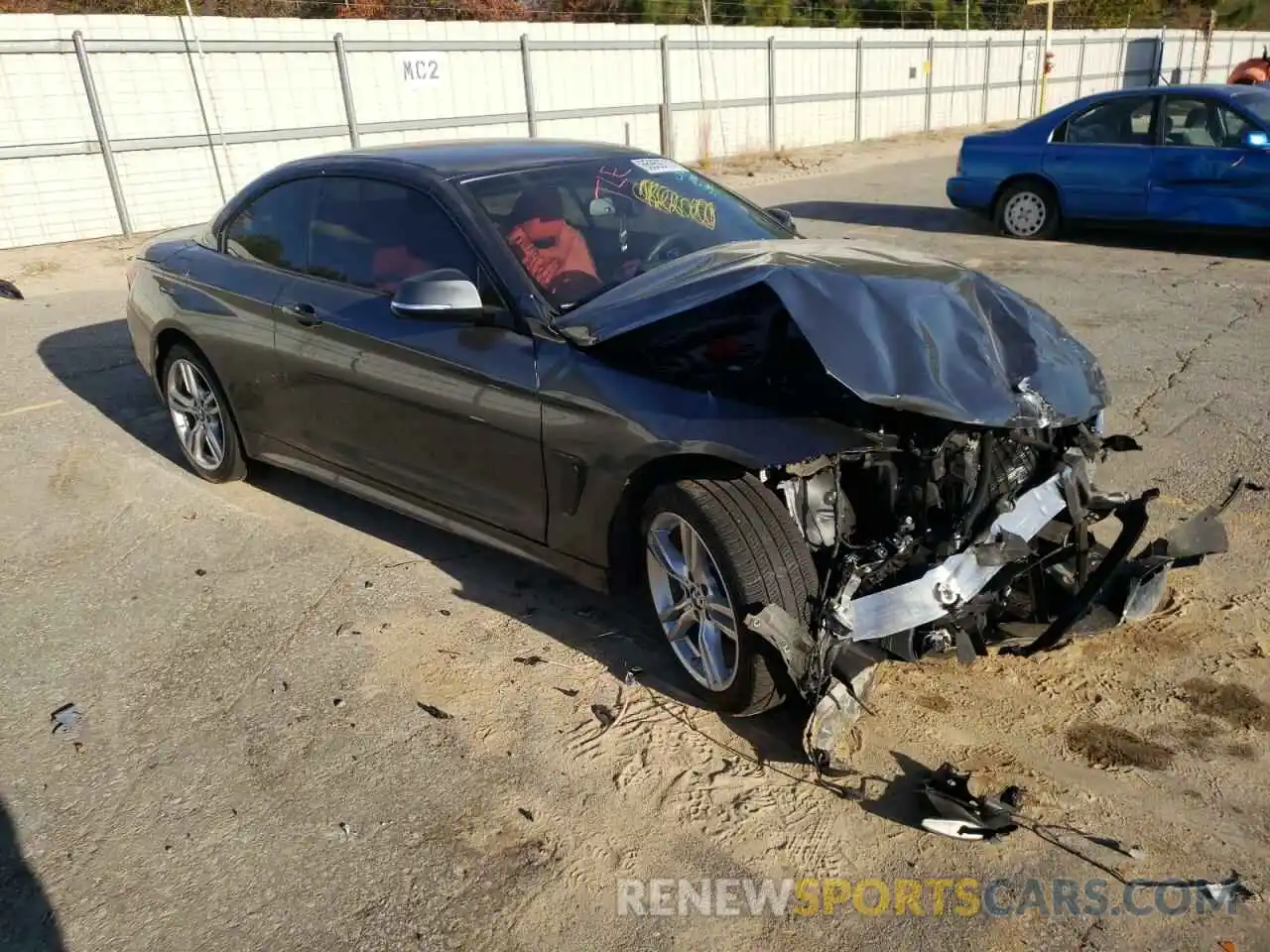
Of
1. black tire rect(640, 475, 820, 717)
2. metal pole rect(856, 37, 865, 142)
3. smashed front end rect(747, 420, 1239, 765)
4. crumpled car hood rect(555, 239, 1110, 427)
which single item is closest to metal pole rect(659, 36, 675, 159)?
metal pole rect(856, 37, 865, 142)

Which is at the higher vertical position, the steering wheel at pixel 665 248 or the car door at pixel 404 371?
the steering wheel at pixel 665 248

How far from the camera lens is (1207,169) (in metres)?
9.61

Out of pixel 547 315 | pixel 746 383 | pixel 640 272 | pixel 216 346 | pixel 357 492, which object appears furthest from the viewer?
pixel 216 346

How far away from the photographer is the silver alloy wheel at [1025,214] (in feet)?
36.2

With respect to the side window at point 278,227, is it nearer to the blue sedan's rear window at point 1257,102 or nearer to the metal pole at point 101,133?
the blue sedan's rear window at point 1257,102

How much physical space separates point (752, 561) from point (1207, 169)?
28.9 feet

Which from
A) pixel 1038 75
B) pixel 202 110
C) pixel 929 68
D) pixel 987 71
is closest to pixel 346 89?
pixel 202 110

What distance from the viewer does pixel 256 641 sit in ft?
12.7

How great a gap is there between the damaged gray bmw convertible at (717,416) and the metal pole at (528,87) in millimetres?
13461

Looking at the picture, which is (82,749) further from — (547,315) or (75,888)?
(547,315)

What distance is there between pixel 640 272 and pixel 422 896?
7.47 ft

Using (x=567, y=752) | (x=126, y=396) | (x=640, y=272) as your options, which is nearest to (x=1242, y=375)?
(x=640, y=272)

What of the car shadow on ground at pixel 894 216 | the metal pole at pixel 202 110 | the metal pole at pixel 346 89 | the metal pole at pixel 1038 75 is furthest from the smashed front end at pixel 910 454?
the metal pole at pixel 1038 75

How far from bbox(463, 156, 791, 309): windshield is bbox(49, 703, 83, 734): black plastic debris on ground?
212cm
